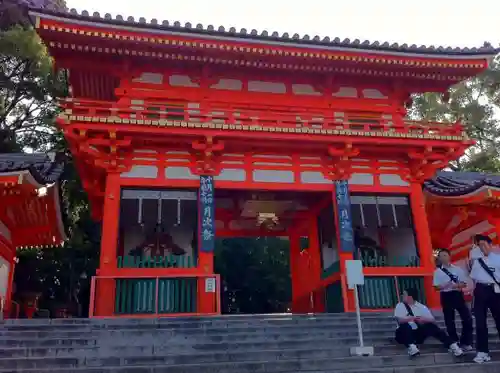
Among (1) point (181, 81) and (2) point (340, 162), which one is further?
(1) point (181, 81)

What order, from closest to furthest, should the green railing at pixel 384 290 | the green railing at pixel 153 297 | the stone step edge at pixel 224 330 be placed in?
the stone step edge at pixel 224 330 < the green railing at pixel 153 297 < the green railing at pixel 384 290

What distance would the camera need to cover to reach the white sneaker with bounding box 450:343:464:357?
6.91 m

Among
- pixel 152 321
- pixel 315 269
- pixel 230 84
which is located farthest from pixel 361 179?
pixel 152 321

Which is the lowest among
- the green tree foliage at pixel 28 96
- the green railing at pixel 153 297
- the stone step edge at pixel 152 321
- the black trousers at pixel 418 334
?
the black trousers at pixel 418 334

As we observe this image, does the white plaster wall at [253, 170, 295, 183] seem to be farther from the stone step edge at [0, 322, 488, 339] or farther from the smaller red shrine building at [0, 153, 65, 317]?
the smaller red shrine building at [0, 153, 65, 317]

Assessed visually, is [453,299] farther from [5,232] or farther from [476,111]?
[476,111]

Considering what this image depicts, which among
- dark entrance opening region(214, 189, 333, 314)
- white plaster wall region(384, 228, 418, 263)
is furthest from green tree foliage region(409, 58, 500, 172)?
white plaster wall region(384, 228, 418, 263)

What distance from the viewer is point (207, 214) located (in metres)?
11.7

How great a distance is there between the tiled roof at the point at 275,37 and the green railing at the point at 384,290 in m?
6.14

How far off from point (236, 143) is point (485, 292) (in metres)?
7.22

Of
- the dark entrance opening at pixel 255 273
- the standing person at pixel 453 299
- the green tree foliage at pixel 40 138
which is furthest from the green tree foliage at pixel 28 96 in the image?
the standing person at pixel 453 299

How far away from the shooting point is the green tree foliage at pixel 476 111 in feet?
97.5

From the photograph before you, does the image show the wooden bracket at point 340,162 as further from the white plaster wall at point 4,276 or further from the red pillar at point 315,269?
the white plaster wall at point 4,276

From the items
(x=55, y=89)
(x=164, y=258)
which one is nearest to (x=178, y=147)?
(x=164, y=258)
